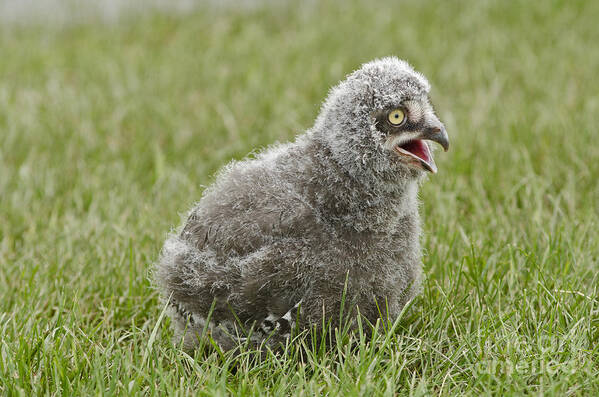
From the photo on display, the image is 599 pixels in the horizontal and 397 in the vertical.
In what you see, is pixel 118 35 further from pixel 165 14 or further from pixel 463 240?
pixel 463 240

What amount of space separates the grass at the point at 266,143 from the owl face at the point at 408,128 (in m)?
0.81

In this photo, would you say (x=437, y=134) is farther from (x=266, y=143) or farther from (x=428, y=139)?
(x=266, y=143)

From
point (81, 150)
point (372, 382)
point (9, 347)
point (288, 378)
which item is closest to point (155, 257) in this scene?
point (9, 347)

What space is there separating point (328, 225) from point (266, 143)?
316cm

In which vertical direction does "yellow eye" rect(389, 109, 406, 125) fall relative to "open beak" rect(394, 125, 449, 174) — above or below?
above

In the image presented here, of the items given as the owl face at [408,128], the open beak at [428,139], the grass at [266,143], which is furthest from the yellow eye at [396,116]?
the grass at [266,143]

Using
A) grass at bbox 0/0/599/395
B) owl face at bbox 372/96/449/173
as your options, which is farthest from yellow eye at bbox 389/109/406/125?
grass at bbox 0/0/599/395

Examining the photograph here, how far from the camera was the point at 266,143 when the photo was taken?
636 cm

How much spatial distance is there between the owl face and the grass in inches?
31.9

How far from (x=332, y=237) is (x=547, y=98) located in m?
4.34

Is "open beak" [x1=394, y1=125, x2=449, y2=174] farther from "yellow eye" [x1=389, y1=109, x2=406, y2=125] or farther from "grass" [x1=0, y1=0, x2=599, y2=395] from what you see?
"grass" [x1=0, y1=0, x2=599, y2=395]

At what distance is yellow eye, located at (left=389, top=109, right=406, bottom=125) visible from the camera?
326cm

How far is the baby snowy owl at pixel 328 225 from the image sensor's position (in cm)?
324

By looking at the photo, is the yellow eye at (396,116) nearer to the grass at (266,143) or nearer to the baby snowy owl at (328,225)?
the baby snowy owl at (328,225)
